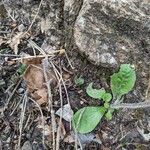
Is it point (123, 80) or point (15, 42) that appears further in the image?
point (15, 42)

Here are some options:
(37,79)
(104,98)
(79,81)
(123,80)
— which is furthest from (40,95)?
(123,80)

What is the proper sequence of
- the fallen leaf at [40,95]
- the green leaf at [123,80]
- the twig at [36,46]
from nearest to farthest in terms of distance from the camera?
the green leaf at [123,80]
the fallen leaf at [40,95]
the twig at [36,46]

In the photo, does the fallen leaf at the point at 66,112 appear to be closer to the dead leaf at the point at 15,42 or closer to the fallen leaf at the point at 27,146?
the fallen leaf at the point at 27,146

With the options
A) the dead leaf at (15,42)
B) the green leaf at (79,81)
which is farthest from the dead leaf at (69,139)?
the dead leaf at (15,42)

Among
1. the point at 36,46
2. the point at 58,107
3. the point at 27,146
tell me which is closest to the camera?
the point at 27,146

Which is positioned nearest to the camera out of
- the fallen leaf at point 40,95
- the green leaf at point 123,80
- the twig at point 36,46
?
the green leaf at point 123,80

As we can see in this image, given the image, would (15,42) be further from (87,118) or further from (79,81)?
(87,118)

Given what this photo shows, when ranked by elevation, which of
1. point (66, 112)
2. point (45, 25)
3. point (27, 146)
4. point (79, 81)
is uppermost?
point (45, 25)

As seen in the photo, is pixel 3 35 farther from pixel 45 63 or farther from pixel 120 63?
pixel 120 63

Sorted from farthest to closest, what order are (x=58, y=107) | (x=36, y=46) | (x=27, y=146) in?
1. (x=36, y=46)
2. (x=58, y=107)
3. (x=27, y=146)
